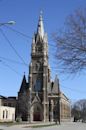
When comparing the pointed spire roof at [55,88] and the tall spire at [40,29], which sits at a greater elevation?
the tall spire at [40,29]

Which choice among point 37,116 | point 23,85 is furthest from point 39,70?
point 37,116

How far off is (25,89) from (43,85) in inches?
375

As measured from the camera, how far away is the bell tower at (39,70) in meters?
137

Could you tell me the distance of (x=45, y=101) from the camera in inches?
5359

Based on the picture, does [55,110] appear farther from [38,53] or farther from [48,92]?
[38,53]

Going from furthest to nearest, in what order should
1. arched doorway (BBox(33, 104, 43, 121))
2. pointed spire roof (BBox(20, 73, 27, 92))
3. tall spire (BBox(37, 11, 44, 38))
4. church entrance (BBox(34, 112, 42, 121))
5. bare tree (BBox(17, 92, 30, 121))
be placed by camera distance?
pointed spire roof (BBox(20, 73, 27, 92))
tall spire (BBox(37, 11, 44, 38))
arched doorway (BBox(33, 104, 43, 121))
church entrance (BBox(34, 112, 42, 121))
bare tree (BBox(17, 92, 30, 121))

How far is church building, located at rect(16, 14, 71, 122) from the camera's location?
13494 centimetres

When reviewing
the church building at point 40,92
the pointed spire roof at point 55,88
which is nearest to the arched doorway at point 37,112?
the church building at point 40,92

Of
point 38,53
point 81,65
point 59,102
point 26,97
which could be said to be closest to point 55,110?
point 59,102

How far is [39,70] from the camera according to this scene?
140 m

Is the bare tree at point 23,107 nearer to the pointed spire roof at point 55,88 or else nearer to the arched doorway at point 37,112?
the arched doorway at point 37,112

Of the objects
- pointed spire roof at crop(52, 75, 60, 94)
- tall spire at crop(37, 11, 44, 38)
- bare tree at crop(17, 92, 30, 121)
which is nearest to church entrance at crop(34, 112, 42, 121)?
bare tree at crop(17, 92, 30, 121)

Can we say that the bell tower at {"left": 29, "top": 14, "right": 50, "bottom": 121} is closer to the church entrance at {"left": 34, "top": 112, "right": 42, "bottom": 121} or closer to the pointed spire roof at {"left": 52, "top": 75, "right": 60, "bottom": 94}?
the church entrance at {"left": 34, "top": 112, "right": 42, "bottom": 121}

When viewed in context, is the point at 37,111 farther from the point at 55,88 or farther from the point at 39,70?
the point at 39,70
